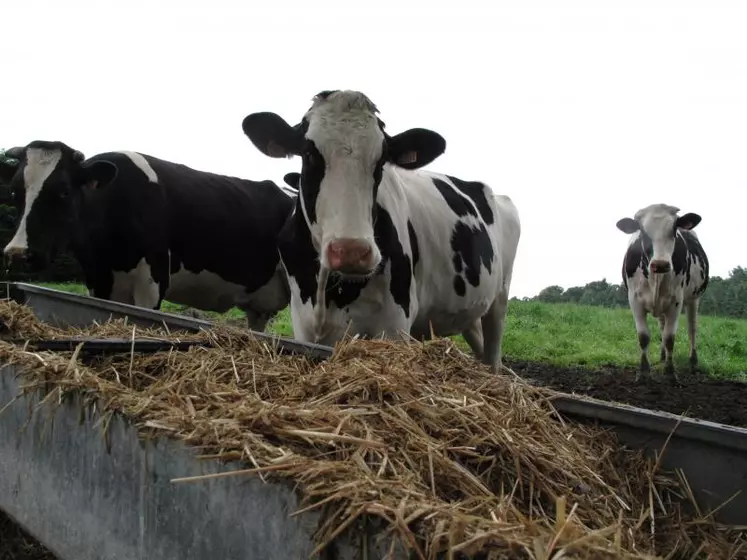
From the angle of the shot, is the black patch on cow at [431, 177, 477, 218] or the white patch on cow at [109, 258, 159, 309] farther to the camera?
the white patch on cow at [109, 258, 159, 309]

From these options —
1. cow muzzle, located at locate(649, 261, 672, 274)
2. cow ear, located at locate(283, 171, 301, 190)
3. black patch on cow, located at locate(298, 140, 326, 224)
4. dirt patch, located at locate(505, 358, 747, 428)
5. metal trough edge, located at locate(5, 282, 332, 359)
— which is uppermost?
cow ear, located at locate(283, 171, 301, 190)

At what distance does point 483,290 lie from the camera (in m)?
5.65

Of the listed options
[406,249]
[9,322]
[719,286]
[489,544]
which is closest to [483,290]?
[406,249]

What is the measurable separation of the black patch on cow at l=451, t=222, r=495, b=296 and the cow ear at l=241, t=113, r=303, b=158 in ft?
5.16

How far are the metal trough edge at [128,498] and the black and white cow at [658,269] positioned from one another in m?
8.79

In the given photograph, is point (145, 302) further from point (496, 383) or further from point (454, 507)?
point (454, 507)

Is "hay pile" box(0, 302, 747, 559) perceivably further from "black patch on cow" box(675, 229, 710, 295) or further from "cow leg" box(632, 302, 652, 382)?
"black patch on cow" box(675, 229, 710, 295)

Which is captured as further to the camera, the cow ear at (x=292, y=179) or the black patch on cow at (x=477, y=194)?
the black patch on cow at (x=477, y=194)

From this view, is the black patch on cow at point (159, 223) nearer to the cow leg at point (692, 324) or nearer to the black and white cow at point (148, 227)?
the black and white cow at point (148, 227)

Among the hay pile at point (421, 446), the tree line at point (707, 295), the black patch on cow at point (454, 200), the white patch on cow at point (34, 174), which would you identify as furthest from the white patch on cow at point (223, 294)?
the tree line at point (707, 295)

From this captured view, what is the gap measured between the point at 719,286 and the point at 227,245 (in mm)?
25365

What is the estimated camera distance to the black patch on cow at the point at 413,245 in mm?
4582

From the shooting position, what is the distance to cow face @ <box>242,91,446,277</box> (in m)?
3.47

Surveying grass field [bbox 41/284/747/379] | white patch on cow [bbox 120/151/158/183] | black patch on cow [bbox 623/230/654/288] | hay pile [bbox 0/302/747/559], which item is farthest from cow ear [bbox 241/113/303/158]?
black patch on cow [bbox 623/230/654/288]
